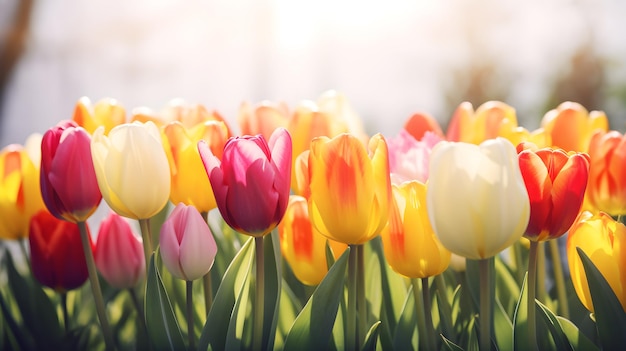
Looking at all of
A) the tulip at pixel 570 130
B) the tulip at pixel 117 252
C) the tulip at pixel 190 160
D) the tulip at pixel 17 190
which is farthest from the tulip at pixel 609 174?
the tulip at pixel 17 190

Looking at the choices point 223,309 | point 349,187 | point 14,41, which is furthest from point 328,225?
point 14,41

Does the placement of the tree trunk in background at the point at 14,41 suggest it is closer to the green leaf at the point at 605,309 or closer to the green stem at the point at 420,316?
the green stem at the point at 420,316

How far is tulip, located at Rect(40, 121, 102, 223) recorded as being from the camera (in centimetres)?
74

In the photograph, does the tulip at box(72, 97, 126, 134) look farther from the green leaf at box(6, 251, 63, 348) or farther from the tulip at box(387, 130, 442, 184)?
the tulip at box(387, 130, 442, 184)

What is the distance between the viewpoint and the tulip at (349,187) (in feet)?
2.20

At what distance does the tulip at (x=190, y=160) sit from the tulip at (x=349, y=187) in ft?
0.52

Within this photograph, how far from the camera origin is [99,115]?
3.15ft

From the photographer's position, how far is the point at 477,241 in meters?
0.62

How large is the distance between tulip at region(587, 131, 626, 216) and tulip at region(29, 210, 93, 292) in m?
0.62

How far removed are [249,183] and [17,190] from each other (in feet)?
1.49

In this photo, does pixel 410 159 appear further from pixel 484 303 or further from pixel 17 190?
pixel 17 190

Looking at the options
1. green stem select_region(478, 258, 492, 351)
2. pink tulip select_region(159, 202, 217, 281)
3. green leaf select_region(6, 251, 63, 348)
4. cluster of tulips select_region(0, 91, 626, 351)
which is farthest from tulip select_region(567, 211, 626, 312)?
green leaf select_region(6, 251, 63, 348)

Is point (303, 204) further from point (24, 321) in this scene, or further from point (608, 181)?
point (24, 321)

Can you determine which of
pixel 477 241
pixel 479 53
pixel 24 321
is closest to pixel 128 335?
pixel 24 321
